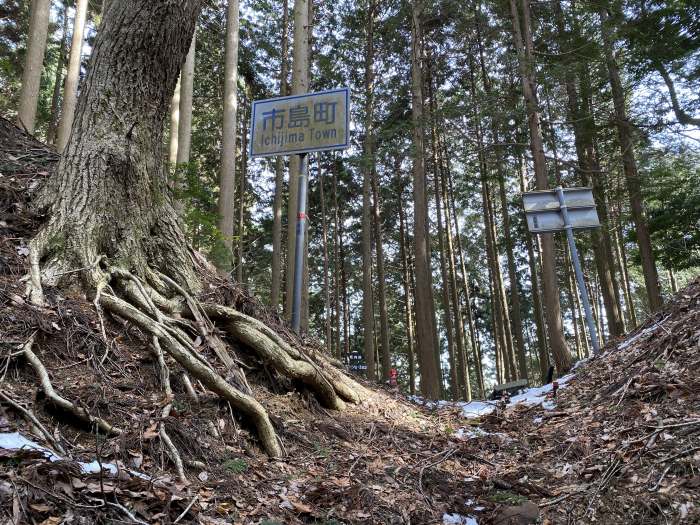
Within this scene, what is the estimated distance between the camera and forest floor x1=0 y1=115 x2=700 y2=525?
2369 millimetres

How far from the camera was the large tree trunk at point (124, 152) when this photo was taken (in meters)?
4.23

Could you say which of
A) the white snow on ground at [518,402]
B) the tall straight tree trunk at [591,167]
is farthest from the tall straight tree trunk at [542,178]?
the tall straight tree trunk at [591,167]

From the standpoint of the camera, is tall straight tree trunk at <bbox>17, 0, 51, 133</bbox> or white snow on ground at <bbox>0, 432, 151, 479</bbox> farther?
tall straight tree trunk at <bbox>17, 0, 51, 133</bbox>

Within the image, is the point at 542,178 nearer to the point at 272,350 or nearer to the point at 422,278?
the point at 422,278

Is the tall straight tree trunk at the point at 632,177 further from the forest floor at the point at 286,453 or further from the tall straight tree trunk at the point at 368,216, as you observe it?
the forest floor at the point at 286,453

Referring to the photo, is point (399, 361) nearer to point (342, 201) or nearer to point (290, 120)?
point (342, 201)

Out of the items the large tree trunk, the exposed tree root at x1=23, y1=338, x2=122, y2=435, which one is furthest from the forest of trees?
the exposed tree root at x1=23, y1=338, x2=122, y2=435

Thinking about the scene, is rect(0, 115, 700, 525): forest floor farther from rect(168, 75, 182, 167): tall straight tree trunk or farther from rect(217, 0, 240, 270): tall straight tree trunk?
rect(168, 75, 182, 167): tall straight tree trunk

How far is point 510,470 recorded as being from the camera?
4191 mm

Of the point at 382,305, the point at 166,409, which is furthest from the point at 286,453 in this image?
the point at 382,305

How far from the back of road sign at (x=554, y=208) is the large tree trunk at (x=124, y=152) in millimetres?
6501

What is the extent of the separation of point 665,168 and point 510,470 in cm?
1326

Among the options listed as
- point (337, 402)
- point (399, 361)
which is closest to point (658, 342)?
point (337, 402)

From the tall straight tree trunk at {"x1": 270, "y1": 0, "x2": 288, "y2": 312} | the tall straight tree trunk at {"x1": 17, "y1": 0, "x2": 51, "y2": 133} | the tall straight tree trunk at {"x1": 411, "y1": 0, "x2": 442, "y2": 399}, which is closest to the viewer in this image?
the tall straight tree trunk at {"x1": 17, "y1": 0, "x2": 51, "y2": 133}
